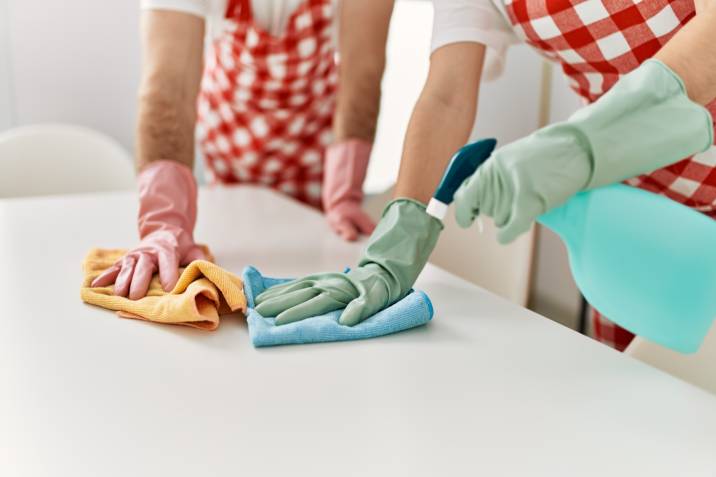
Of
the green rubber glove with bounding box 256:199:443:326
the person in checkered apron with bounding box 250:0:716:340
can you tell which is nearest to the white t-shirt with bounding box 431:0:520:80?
the person in checkered apron with bounding box 250:0:716:340

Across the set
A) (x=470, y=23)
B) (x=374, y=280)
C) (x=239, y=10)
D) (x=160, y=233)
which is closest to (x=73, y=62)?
(x=239, y=10)

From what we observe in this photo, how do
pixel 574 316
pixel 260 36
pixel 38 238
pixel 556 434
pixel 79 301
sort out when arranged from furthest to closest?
pixel 574 316, pixel 260 36, pixel 38 238, pixel 79 301, pixel 556 434

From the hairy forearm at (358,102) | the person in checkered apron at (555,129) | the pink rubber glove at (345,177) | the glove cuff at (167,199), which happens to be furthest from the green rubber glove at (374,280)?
the hairy forearm at (358,102)

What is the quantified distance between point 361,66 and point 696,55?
975 mm

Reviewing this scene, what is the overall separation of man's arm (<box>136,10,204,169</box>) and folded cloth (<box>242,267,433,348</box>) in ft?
1.72

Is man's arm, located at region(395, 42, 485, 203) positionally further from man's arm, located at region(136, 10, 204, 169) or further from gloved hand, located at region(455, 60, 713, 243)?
man's arm, located at region(136, 10, 204, 169)

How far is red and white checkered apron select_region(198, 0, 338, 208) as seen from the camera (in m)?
1.81

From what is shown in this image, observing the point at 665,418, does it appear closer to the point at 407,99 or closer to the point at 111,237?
the point at 111,237

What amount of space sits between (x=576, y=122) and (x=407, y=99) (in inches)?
63.4

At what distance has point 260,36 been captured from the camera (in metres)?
1.79

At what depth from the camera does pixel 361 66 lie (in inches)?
68.8

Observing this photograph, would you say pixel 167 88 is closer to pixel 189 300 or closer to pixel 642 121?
pixel 189 300

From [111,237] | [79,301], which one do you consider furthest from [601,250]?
[111,237]

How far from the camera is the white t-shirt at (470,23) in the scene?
127cm
